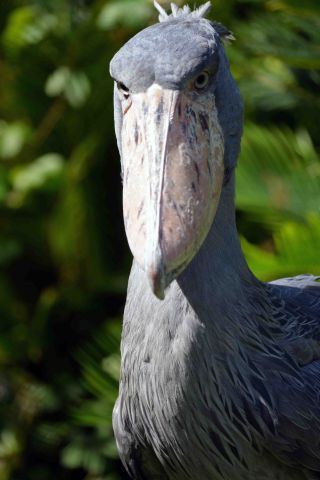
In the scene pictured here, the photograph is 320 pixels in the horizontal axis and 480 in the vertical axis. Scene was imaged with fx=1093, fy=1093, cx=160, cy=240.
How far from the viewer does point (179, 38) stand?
2936 mm

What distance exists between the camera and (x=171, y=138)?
287 centimetres

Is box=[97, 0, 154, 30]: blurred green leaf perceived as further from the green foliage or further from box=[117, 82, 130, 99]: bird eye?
box=[117, 82, 130, 99]: bird eye

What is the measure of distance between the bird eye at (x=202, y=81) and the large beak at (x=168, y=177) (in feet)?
0.11

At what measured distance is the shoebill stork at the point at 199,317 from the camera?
9.40 ft

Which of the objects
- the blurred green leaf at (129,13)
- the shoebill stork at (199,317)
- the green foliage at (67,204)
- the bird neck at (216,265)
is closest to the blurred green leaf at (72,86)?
the green foliage at (67,204)

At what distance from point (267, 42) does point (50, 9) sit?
5.50ft

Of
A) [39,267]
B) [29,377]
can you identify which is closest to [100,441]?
[29,377]

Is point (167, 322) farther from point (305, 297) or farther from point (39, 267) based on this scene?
point (39, 267)

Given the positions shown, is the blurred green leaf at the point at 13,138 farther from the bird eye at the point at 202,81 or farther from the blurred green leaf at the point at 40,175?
the bird eye at the point at 202,81

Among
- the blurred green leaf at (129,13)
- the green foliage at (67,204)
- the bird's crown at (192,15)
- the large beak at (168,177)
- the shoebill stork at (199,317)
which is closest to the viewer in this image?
the large beak at (168,177)

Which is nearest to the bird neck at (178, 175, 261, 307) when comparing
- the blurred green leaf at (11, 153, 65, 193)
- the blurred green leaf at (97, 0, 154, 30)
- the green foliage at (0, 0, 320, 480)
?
the green foliage at (0, 0, 320, 480)

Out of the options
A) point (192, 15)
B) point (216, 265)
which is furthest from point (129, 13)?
point (216, 265)

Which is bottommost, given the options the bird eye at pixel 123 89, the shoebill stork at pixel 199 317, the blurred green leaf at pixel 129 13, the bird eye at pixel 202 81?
the blurred green leaf at pixel 129 13

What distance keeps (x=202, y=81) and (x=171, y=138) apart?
21 cm
